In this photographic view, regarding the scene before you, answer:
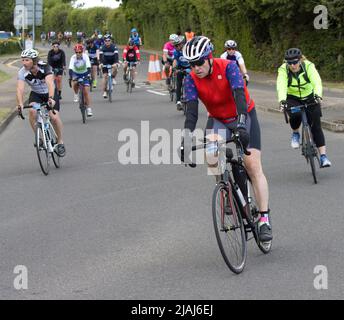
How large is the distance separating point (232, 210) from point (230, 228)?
6.1 inches

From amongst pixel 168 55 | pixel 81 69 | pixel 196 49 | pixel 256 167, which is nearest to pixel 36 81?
pixel 256 167

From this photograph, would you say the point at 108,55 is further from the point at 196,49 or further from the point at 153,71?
the point at 196,49

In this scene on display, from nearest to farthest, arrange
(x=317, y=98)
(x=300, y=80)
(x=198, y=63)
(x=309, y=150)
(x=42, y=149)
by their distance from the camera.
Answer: (x=198, y=63), (x=309, y=150), (x=317, y=98), (x=300, y=80), (x=42, y=149)

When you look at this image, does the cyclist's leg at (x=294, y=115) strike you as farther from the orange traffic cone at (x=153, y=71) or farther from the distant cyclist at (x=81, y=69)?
the orange traffic cone at (x=153, y=71)

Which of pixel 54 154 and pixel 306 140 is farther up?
pixel 306 140

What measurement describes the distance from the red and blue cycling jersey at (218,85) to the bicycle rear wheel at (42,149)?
19.6 feet

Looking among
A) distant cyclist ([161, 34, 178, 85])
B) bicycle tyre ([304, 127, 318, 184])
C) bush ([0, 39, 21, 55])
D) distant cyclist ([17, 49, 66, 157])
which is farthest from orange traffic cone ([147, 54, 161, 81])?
bush ([0, 39, 21, 55])

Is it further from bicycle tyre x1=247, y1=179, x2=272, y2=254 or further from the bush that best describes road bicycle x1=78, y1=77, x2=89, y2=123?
the bush

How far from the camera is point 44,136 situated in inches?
539

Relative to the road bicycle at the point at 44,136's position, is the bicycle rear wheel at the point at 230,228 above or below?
above

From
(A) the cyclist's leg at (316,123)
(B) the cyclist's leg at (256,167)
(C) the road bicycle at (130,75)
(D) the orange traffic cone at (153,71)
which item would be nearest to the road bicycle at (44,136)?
(A) the cyclist's leg at (316,123)

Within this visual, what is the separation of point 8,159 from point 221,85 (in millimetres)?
8475

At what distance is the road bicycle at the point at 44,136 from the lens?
13531 mm
